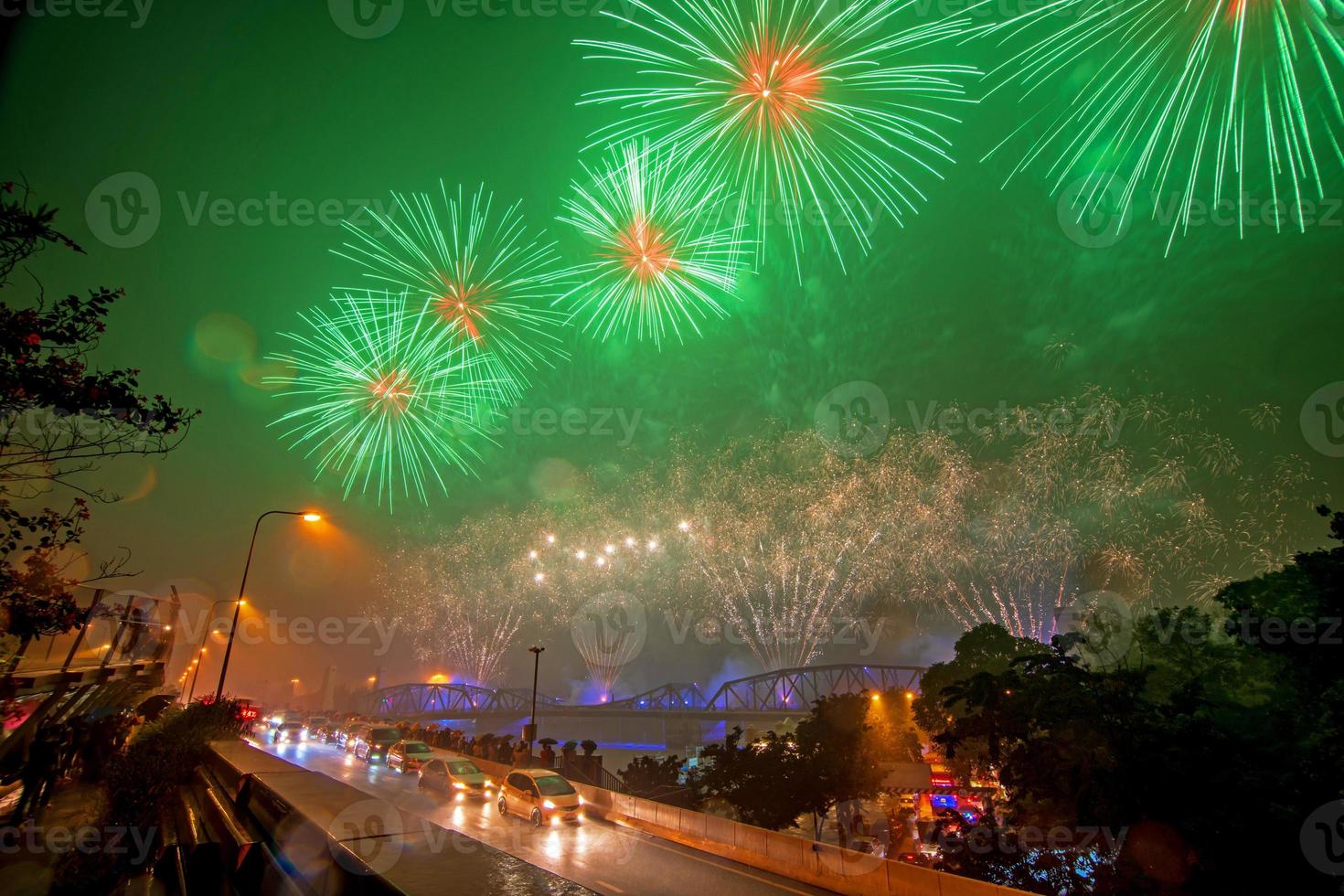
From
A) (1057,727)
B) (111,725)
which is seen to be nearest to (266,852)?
(1057,727)

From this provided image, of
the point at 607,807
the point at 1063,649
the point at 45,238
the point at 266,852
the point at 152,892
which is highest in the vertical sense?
the point at 45,238

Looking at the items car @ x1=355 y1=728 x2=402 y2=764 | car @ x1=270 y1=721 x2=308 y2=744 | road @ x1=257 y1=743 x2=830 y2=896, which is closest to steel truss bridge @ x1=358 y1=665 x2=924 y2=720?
car @ x1=270 y1=721 x2=308 y2=744

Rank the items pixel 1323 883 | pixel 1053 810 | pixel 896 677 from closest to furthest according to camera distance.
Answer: pixel 1323 883, pixel 1053 810, pixel 896 677

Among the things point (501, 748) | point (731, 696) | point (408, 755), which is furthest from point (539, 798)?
point (731, 696)

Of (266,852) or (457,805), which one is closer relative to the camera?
(266,852)

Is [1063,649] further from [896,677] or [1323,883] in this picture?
[896,677]

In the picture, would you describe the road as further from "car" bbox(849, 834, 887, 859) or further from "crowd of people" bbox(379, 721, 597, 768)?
"car" bbox(849, 834, 887, 859)
